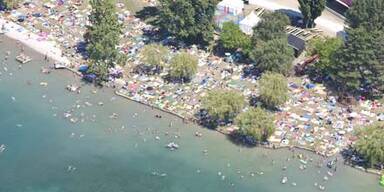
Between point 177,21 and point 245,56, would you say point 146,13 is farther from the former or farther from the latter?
point 245,56

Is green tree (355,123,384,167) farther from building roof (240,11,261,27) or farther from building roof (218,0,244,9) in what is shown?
building roof (218,0,244,9)

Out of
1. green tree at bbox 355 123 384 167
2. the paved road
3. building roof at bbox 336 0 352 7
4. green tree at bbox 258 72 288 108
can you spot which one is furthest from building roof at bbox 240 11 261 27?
green tree at bbox 355 123 384 167

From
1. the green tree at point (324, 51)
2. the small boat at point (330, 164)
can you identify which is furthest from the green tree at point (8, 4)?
the small boat at point (330, 164)

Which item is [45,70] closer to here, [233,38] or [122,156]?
[122,156]

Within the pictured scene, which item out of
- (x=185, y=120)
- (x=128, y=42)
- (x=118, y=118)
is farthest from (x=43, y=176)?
(x=128, y=42)

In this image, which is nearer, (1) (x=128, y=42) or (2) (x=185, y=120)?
(2) (x=185, y=120)

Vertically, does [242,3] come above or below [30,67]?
above
